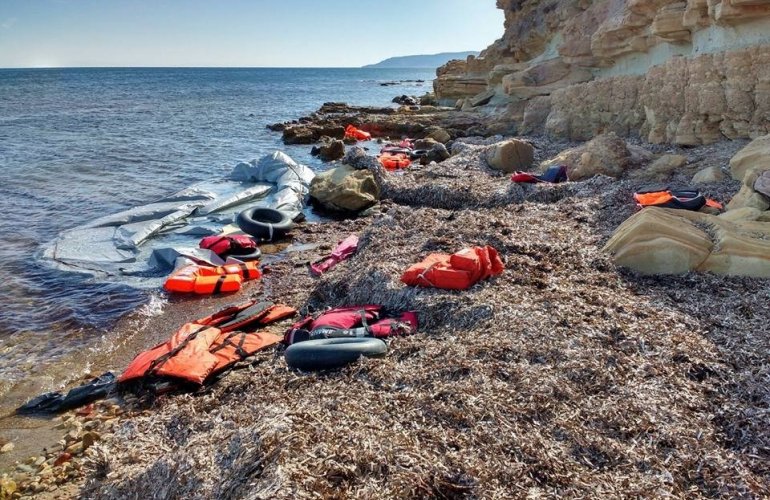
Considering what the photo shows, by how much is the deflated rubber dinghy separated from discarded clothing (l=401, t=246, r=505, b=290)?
4472mm

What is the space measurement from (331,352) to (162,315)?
13.0ft

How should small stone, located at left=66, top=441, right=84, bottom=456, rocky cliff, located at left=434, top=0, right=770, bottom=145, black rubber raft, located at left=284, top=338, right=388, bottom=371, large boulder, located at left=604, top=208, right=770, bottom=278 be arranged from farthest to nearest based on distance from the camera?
rocky cliff, located at left=434, top=0, right=770, bottom=145 → large boulder, located at left=604, top=208, right=770, bottom=278 → black rubber raft, located at left=284, top=338, right=388, bottom=371 → small stone, located at left=66, top=441, right=84, bottom=456

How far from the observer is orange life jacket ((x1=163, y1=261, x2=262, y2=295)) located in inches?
331

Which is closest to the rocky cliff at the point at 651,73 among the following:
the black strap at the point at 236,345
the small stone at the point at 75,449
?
the black strap at the point at 236,345

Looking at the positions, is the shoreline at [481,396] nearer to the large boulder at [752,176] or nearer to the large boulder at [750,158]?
the large boulder at [752,176]

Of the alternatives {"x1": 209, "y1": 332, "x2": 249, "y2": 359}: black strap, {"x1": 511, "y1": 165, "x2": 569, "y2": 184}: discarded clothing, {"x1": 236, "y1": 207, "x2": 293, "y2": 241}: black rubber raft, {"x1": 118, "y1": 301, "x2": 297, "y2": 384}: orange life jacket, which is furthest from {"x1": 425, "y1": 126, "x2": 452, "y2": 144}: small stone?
{"x1": 209, "y1": 332, "x2": 249, "y2": 359}: black strap

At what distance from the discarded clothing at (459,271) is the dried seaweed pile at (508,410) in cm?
17

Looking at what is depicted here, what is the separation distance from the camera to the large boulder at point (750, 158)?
8884 mm

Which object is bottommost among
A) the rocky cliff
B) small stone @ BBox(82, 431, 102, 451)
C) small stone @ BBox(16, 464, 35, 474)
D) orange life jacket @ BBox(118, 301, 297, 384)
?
small stone @ BBox(16, 464, 35, 474)

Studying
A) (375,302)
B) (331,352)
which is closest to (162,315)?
(375,302)

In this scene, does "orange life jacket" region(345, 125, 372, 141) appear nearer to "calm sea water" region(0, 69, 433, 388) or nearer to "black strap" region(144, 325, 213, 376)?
"calm sea water" region(0, 69, 433, 388)

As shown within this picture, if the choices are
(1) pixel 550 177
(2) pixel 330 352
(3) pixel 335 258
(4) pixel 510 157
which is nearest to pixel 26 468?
(2) pixel 330 352

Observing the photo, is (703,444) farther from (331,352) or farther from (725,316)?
(331,352)

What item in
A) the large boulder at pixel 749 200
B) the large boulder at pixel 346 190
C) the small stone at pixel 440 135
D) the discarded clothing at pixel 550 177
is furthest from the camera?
the small stone at pixel 440 135
